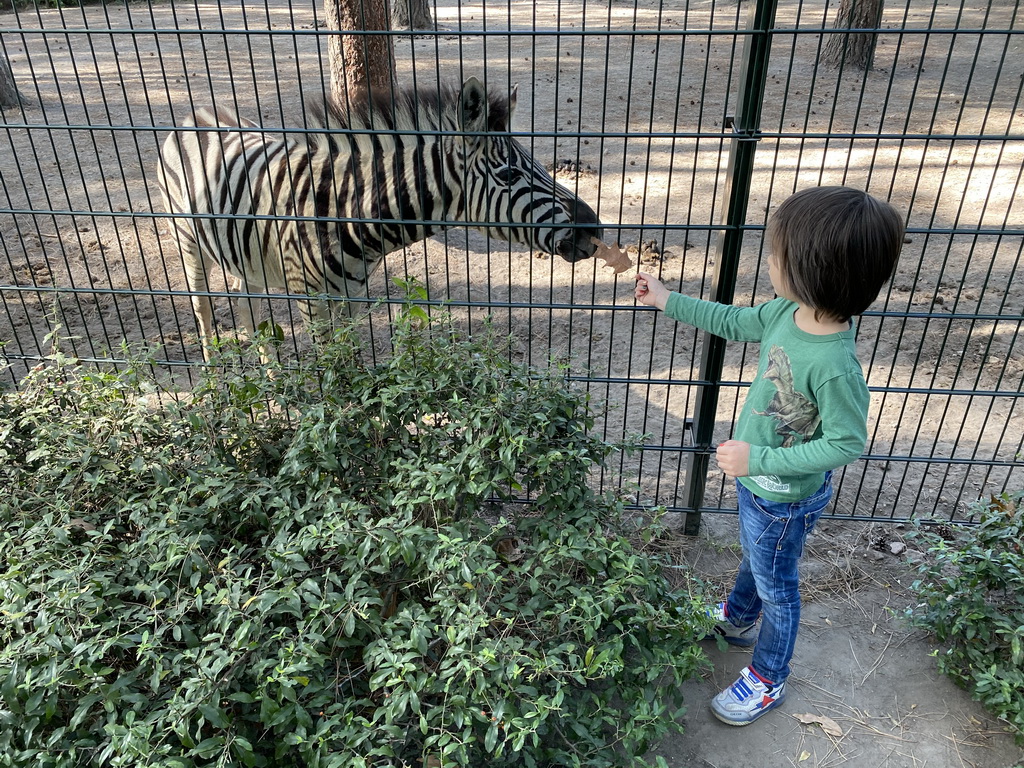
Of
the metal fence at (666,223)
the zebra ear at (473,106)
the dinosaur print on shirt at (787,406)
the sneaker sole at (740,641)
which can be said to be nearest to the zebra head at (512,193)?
the zebra ear at (473,106)

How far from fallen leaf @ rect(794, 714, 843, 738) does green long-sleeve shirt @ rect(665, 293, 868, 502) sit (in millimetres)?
974

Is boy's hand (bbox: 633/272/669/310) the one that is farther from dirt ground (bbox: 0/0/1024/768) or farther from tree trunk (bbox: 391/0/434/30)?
tree trunk (bbox: 391/0/434/30)

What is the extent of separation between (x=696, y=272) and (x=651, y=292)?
362cm

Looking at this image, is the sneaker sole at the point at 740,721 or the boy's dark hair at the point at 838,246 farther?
the sneaker sole at the point at 740,721

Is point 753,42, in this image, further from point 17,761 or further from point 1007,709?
point 17,761

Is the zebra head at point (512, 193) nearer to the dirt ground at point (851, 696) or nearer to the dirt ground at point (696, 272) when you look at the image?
the dirt ground at point (696, 272)

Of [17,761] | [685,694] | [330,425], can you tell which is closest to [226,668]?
[17,761]

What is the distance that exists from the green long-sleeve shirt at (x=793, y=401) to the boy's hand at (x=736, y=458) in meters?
0.02

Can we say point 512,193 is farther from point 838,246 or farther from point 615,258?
point 838,246

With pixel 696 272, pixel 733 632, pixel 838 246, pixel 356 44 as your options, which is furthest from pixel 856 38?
pixel 838 246

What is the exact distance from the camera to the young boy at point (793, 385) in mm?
2098

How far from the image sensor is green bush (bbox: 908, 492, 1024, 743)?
2.64 meters

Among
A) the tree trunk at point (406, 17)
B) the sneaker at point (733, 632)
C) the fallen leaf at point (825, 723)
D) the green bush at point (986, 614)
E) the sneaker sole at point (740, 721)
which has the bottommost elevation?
the fallen leaf at point (825, 723)

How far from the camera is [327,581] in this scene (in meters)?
2.29
